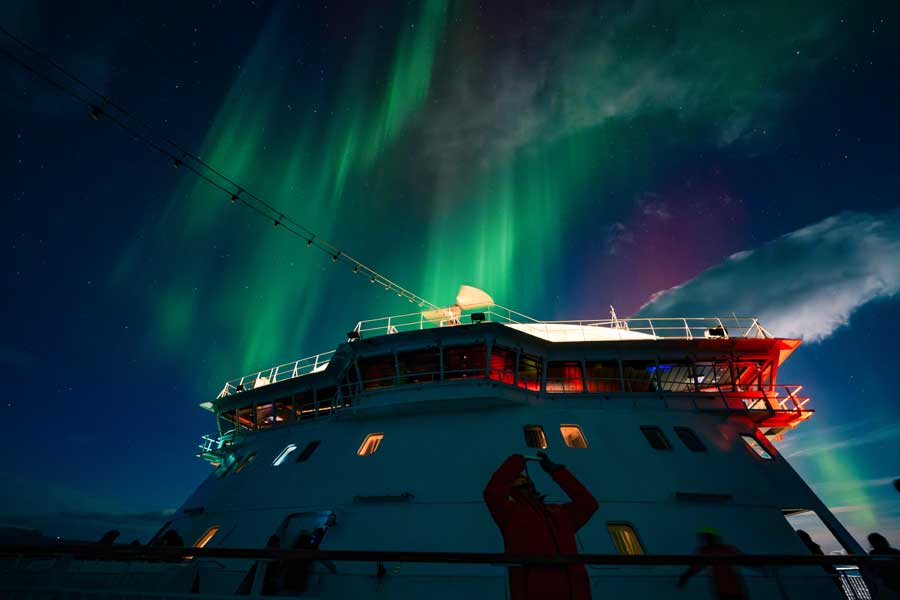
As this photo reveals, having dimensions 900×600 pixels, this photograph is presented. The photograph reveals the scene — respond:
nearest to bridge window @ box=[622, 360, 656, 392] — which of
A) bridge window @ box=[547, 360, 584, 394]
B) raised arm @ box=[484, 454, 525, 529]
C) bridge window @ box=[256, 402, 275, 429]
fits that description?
bridge window @ box=[547, 360, 584, 394]

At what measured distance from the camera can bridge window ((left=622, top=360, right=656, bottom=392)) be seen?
1717 cm

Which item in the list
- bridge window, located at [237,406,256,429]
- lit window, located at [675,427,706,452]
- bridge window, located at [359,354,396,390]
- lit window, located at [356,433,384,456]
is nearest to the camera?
lit window, located at [675,427,706,452]

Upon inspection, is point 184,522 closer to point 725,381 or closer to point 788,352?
point 725,381

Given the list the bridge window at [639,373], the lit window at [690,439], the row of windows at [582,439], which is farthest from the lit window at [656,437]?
the bridge window at [639,373]

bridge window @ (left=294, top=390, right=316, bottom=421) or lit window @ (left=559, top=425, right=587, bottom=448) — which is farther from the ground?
bridge window @ (left=294, top=390, right=316, bottom=421)

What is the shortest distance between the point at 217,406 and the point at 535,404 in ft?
64.4

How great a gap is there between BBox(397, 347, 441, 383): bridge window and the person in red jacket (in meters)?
12.6

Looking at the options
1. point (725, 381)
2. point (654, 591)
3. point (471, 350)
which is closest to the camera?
point (654, 591)

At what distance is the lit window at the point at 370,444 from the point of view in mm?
14998

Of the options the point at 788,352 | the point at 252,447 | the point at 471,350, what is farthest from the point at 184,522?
the point at 788,352

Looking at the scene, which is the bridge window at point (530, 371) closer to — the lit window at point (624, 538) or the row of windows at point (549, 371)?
the row of windows at point (549, 371)

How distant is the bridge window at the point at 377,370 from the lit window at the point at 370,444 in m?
2.47

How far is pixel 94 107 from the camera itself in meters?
13.3

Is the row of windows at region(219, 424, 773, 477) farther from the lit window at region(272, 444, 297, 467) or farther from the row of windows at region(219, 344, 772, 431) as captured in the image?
the row of windows at region(219, 344, 772, 431)
